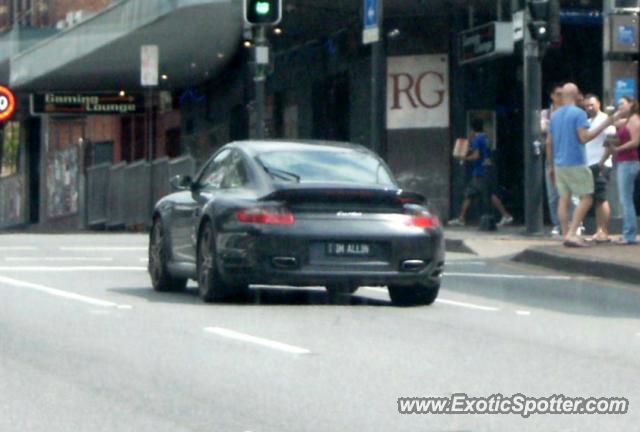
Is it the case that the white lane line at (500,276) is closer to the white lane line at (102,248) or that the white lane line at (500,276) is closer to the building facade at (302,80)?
the building facade at (302,80)

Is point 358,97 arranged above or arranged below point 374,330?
above

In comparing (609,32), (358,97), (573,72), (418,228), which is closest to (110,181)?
(358,97)

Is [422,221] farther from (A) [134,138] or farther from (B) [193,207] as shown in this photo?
(A) [134,138]

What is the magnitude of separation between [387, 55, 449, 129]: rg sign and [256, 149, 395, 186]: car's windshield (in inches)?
607

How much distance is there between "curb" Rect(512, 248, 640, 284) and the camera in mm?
18031

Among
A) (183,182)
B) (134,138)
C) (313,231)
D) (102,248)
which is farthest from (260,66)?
(134,138)

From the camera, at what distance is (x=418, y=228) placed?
589 inches

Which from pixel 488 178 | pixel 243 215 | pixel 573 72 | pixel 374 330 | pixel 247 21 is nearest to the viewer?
pixel 374 330

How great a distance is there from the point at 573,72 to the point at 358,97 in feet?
15.2

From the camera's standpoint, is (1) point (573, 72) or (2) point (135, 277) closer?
(2) point (135, 277)

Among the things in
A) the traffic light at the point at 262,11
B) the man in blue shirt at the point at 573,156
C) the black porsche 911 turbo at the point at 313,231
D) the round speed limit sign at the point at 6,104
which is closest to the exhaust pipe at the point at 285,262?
the black porsche 911 turbo at the point at 313,231

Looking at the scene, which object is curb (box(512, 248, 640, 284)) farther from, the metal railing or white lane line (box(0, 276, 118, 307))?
the metal railing

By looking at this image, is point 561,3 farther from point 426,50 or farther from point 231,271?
point 231,271

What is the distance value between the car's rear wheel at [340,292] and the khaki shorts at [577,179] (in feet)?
15.6
